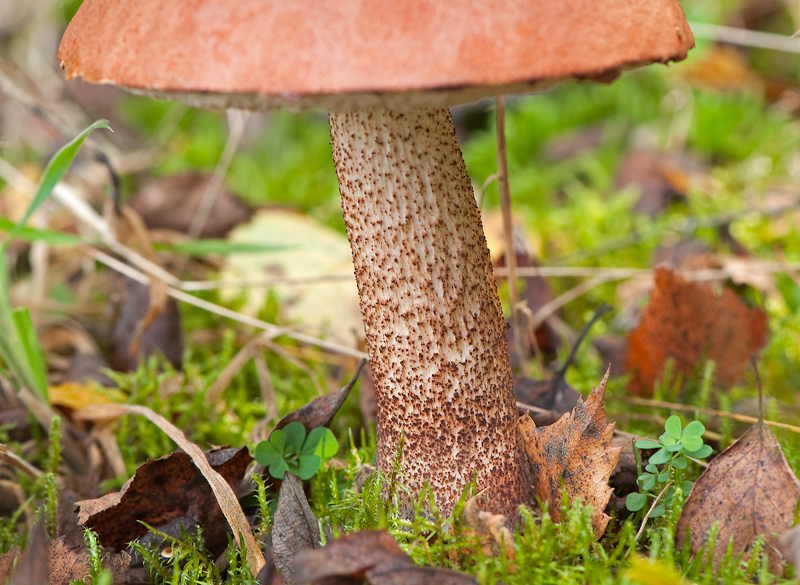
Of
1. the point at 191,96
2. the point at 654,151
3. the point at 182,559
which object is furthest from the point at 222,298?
the point at 654,151

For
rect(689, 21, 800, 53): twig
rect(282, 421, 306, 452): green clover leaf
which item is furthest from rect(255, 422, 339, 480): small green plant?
rect(689, 21, 800, 53): twig

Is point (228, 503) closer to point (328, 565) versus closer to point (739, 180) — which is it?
point (328, 565)

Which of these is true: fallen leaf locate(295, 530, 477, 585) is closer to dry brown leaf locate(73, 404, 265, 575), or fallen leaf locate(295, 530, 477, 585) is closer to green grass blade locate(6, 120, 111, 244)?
dry brown leaf locate(73, 404, 265, 575)

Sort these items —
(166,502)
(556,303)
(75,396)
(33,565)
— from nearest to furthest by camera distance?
1. (33,565)
2. (166,502)
3. (75,396)
4. (556,303)

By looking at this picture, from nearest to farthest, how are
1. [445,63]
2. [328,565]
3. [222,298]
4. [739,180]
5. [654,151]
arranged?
[445,63] < [328,565] < [222,298] < [739,180] < [654,151]

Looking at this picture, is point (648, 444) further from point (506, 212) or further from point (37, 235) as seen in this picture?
point (37, 235)

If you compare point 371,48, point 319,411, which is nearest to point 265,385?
point 319,411

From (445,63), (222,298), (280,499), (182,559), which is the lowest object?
(182,559)
